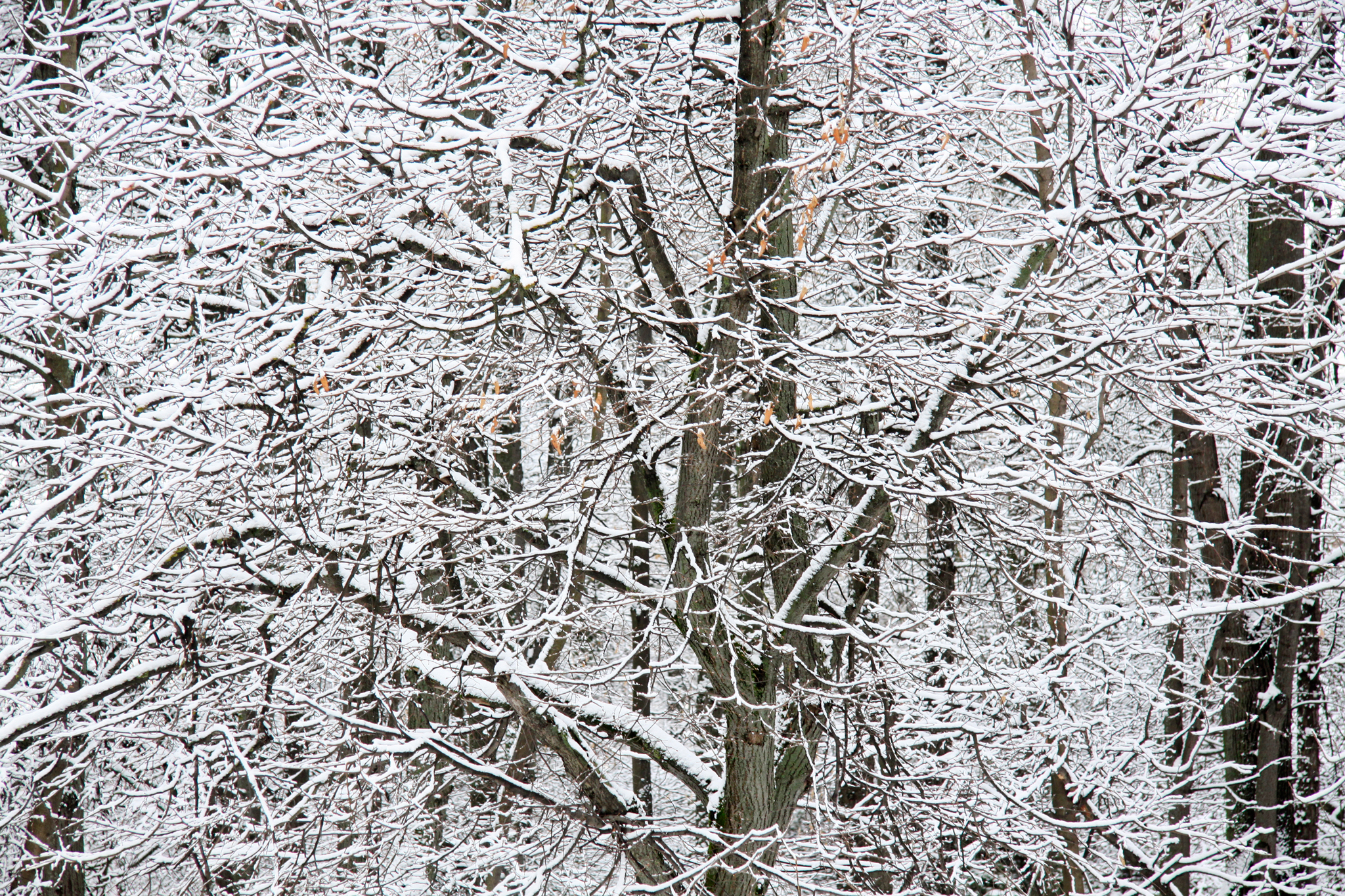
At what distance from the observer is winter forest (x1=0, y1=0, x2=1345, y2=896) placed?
4699 millimetres

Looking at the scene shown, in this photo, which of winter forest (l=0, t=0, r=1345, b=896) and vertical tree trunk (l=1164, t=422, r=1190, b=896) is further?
vertical tree trunk (l=1164, t=422, r=1190, b=896)

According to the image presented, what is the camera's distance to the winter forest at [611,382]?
4.70m

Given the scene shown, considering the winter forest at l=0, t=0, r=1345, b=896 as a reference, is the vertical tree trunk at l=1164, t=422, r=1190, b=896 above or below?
below

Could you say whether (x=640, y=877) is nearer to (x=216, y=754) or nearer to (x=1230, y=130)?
(x=216, y=754)

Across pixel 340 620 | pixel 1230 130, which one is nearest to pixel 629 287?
pixel 340 620

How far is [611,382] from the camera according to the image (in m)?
5.34

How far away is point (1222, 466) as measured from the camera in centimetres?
1236

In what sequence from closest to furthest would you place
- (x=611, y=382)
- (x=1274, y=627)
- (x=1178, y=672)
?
(x=611, y=382)
(x=1274, y=627)
(x=1178, y=672)

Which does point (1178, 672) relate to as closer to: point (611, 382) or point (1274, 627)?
point (1274, 627)

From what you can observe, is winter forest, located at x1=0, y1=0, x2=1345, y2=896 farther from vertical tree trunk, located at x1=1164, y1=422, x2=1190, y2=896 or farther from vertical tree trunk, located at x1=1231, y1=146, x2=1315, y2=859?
vertical tree trunk, located at x1=1231, y1=146, x2=1315, y2=859

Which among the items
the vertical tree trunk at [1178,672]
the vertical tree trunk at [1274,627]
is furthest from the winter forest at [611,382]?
the vertical tree trunk at [1274,627]

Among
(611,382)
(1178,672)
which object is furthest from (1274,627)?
(611,382)

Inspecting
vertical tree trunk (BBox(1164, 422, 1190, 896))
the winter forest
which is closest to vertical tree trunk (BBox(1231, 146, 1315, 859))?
vertical tree trunk (BBox(1164, 422, 1190, 896))

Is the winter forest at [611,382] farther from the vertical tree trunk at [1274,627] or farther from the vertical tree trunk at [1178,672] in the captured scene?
the vertical tree trunk at [1274,627]
